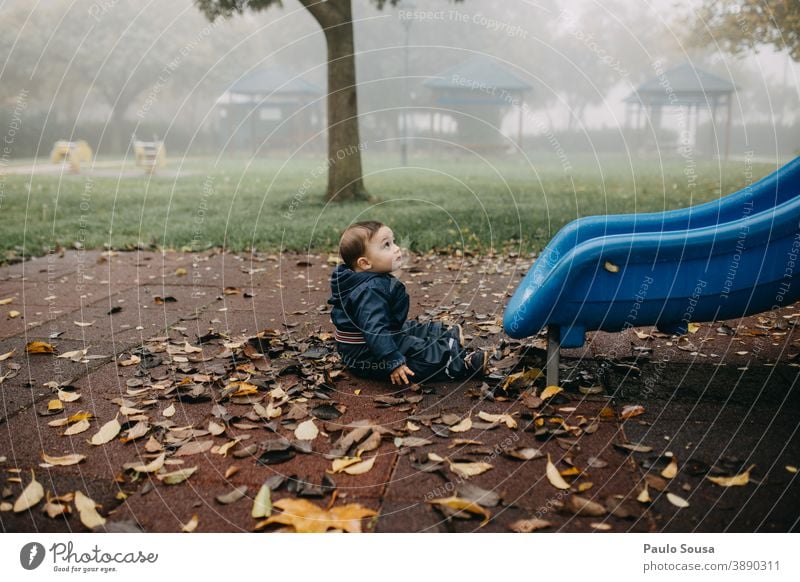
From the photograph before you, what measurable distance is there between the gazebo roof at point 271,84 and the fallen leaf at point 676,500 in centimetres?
3450

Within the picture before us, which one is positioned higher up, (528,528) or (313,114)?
(313,114)

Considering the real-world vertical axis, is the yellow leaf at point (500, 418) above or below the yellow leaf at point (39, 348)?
below

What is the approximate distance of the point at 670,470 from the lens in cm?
252

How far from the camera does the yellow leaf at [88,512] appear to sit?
230cm

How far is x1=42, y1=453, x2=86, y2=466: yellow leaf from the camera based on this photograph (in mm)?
2689

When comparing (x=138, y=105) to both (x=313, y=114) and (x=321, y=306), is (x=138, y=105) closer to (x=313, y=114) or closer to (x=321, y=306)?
(x=313, y=114)

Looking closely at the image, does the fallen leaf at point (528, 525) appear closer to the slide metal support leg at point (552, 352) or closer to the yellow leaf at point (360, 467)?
the yellow leaf at point (360, 467)

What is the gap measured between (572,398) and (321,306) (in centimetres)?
233

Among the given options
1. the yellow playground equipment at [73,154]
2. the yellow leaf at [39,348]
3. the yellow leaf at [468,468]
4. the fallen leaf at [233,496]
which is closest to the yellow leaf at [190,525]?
the fallen leaf at [233,496]

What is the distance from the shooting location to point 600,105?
54562 millimetres

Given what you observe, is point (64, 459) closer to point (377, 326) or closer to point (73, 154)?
point (377, 326)
